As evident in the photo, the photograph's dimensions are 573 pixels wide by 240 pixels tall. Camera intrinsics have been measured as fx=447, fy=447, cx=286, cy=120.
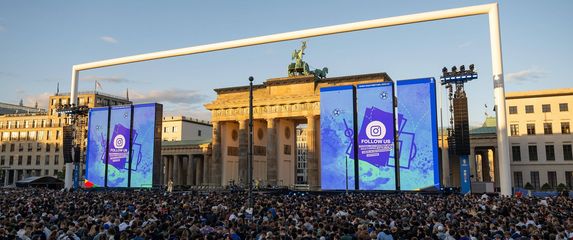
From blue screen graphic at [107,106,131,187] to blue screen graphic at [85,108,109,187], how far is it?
→ 132cm

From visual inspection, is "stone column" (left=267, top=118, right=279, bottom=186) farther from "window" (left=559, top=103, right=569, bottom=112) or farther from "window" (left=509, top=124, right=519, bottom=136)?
"window" (left=559, top=103, right=569, bottom=112)

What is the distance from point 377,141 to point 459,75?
963 centimetres

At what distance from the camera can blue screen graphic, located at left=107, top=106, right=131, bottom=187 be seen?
51.3 meters

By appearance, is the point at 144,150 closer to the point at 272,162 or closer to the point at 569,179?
the point at 272,162

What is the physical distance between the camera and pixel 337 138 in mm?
44594

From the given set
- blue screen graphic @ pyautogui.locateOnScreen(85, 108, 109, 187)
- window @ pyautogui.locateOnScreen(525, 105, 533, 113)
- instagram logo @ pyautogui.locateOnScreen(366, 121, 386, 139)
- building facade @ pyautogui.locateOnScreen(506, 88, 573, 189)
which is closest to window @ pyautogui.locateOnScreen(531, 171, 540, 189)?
building facade @ pyautogui.locateOnScreen(506, 88, 573, 189)

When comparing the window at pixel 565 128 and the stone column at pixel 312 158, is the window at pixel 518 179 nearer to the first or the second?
the window at pixel 565 128

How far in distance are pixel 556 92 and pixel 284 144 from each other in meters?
38.9

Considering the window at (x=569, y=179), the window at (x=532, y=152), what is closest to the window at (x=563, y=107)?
Result: the window at (x=532, y=152)

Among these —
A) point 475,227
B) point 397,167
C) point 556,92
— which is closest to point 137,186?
point 397,167

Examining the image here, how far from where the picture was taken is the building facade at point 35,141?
98062mm

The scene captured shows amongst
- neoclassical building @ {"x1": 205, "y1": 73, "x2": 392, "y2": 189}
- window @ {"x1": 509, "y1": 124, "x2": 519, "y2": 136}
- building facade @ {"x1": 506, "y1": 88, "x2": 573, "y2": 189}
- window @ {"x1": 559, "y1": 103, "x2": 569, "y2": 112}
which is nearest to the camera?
neoclassical building @ {"x1": 205, "y1": 73, "x2": 392, "y2": 189}

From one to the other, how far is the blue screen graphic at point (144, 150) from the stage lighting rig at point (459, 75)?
31620mm

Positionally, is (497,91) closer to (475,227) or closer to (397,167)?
(397,167)
